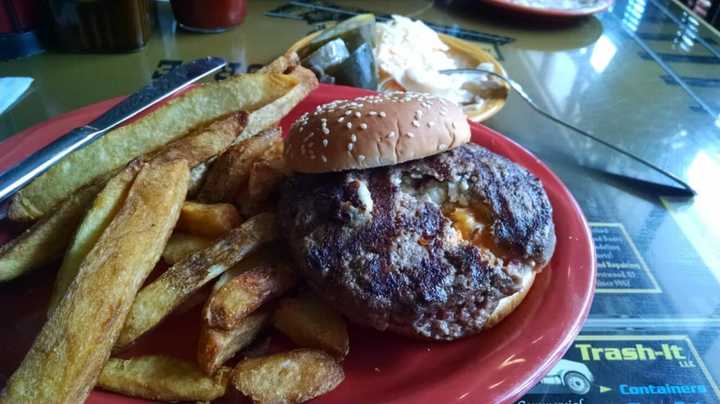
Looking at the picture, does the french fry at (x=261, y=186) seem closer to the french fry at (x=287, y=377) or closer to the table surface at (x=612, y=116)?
the french fry at (x=287, y=377)

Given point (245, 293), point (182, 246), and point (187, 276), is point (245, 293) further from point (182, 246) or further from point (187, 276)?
point (182, 246)

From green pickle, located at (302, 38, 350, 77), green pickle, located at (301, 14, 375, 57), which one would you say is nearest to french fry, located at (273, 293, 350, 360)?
green pickle, located at (302, 38, 350, 77)

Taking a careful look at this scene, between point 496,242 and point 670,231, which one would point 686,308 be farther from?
point 496,242

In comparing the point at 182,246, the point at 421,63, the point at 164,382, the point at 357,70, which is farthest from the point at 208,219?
the point at 421,63

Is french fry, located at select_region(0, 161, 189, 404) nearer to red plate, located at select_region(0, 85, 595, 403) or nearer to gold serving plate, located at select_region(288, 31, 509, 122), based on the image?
red plate, located at select_region(0, 85, 595, 403)

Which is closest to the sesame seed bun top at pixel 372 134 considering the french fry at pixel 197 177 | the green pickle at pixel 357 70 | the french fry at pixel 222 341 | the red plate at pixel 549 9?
the french fry at pixel 197 177
